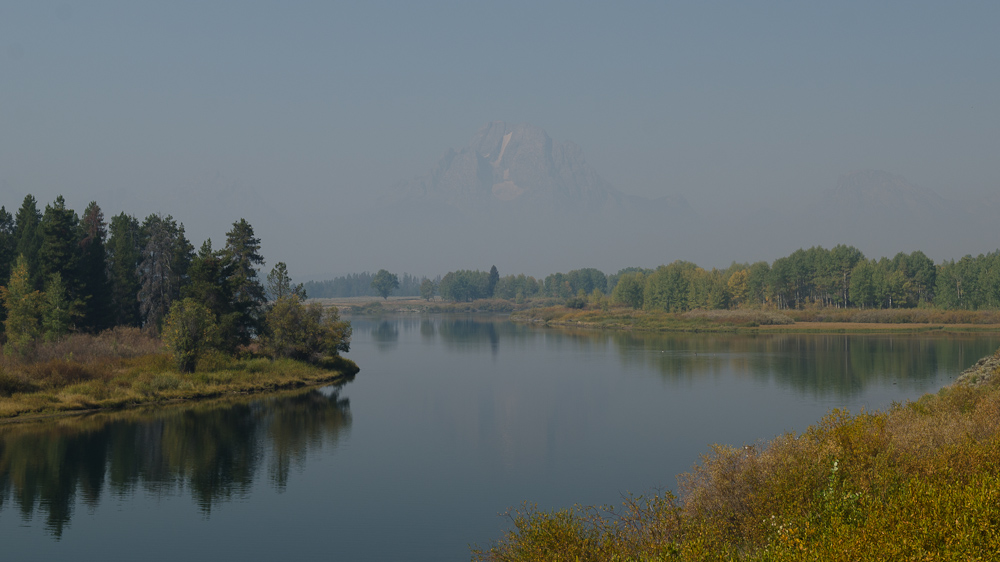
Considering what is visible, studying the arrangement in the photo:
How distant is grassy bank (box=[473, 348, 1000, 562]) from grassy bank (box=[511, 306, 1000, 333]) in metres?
125

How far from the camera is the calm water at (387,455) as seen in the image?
2800 cm

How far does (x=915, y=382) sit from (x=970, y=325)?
8264 centimetres

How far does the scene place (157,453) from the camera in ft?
132

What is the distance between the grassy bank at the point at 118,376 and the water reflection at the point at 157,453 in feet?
10.0

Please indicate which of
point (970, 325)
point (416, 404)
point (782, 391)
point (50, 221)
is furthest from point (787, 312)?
point (50, 221)

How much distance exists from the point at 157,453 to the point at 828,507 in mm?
36568

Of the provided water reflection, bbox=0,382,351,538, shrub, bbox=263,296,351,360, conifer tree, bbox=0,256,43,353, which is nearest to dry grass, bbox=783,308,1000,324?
shrub, bbox=263,296,351,360

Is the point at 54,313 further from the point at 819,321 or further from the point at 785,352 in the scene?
the point at 819,321

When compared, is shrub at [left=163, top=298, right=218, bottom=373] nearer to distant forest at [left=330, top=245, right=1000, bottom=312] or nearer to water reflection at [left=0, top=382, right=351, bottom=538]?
water reflection at [left=0, top=382, right=351, bottom=538]

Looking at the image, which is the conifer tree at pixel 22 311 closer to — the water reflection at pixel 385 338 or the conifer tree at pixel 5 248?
the conifer tree at pixel 5 248

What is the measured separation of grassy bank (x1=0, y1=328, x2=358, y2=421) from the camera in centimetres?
5106

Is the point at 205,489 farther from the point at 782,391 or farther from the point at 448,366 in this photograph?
the point at 448,366

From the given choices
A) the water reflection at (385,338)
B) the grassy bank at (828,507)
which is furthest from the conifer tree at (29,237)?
the grassy bank at (828,507)

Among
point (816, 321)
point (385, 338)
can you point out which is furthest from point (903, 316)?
point (385, 338)
